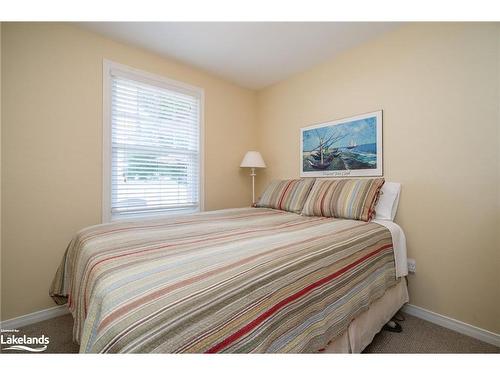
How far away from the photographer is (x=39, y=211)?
1.72 m

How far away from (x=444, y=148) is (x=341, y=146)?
2.67ft

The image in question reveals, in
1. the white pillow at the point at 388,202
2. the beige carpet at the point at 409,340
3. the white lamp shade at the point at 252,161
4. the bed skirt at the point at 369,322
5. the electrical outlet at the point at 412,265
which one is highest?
the white lamp shade at the point at 252,161

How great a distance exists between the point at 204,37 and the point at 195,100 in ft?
2.42

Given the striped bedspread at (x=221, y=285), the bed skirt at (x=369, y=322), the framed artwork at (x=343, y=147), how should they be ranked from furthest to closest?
the framed artwork at (x=343, y=147), the bed skirt at (x=369, y=322), the striped bedspread at (x=221, y=285)

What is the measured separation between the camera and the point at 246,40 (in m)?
2.03

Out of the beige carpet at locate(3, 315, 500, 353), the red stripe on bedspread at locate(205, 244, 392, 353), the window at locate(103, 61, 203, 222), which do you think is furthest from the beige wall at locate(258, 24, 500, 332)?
the window at locate(103, 61, 203, 222)

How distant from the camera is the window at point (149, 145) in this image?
6.79ft

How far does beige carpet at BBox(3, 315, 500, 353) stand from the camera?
140 cm

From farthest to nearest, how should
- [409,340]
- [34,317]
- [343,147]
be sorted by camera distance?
[343,147] → [34,317] → [409,340]

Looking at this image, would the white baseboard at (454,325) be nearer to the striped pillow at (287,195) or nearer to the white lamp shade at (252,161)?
the striped pillow at (287,195)

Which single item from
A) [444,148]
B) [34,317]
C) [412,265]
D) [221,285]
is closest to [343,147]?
[444,148]

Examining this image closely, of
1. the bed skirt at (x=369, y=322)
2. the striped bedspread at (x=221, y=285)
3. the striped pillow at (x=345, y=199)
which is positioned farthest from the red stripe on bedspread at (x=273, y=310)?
the striped pillow at (x=345, y=199)

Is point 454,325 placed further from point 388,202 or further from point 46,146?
point 46,146

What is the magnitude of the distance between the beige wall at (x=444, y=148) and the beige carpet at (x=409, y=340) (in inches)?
6.0
